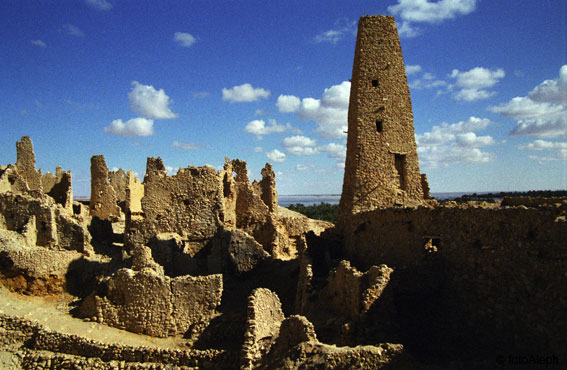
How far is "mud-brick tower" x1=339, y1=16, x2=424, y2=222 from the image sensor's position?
14.3 meters

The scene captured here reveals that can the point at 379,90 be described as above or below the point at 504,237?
above

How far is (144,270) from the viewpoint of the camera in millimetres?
12484

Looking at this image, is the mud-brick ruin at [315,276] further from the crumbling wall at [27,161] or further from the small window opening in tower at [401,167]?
the crumbling wall at [27,161]

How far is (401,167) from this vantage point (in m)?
14.7

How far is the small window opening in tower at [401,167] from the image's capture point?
47.8 ft

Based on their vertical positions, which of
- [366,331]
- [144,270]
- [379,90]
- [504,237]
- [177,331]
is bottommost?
[177,331]

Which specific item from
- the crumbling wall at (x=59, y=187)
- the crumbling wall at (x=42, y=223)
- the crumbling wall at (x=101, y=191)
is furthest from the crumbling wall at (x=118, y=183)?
the crumbling wall at (x=42, y=223)

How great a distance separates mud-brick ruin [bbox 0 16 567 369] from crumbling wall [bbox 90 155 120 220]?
18.6 feet

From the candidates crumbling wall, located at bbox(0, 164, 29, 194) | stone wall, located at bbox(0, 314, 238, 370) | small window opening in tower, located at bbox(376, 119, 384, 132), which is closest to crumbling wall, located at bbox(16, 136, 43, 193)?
crumbling wall, located at bbox(0, 164, 29, 194)

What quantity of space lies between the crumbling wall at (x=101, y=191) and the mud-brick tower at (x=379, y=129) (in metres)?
14.6

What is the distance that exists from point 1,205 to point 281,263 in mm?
9859

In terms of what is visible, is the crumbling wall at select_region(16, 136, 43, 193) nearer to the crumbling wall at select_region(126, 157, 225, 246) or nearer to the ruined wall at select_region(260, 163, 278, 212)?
the crumbling wall at select_region(126, 157, 225, 246)

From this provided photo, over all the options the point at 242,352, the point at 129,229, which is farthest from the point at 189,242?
the point at 242,352

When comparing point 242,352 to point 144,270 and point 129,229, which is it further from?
point 129,229
